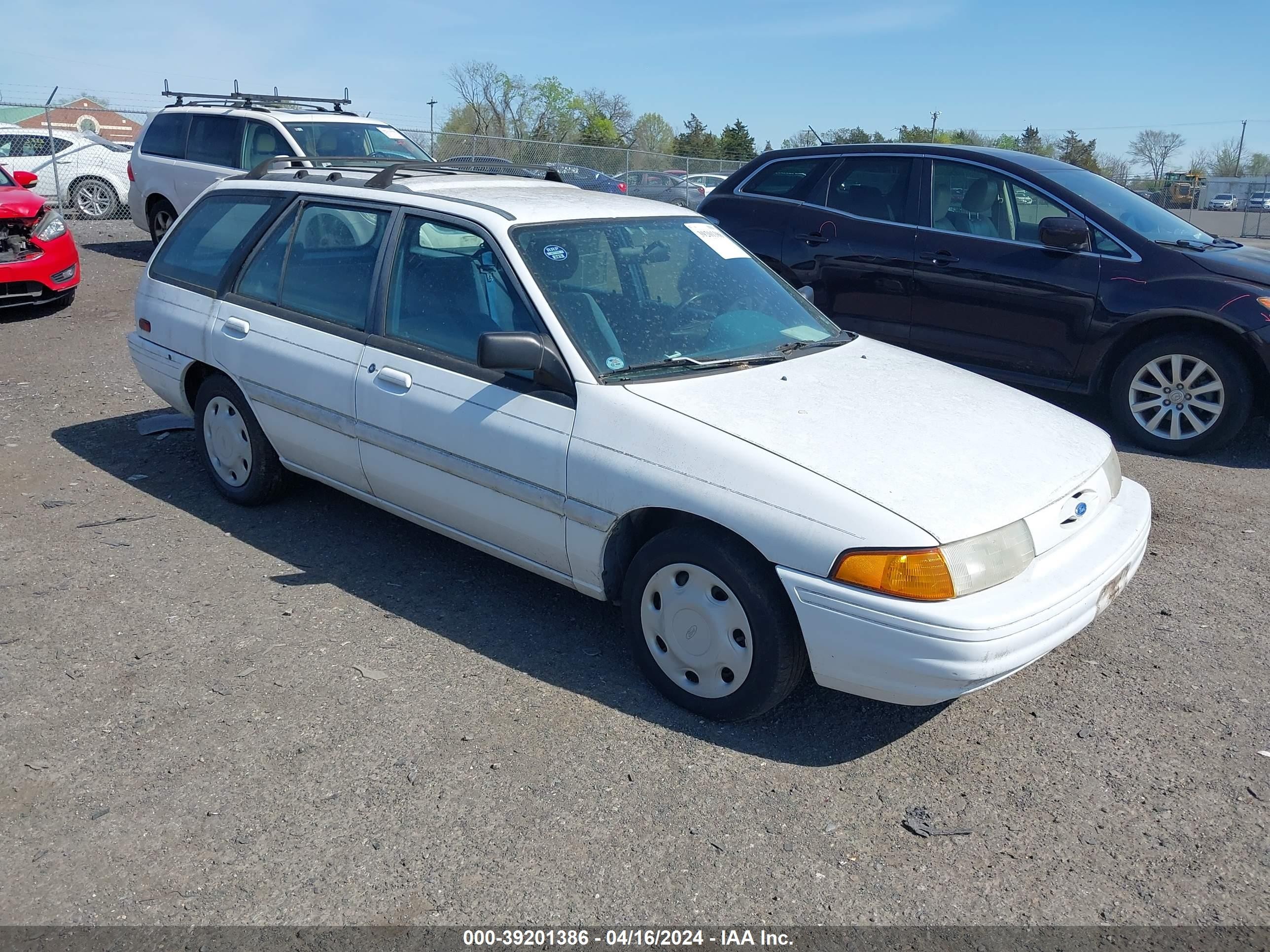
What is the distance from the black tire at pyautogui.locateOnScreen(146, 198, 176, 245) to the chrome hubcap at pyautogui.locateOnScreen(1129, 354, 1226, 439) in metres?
11.2

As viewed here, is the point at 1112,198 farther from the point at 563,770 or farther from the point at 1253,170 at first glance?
the point at 1253,170

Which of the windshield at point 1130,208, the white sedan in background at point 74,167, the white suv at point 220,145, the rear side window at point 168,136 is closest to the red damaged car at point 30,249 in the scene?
the white suv at point 220,145

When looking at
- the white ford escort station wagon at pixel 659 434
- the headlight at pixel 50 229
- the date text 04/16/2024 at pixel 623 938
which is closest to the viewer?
the date text 04/16/2024 at pixel 623 938

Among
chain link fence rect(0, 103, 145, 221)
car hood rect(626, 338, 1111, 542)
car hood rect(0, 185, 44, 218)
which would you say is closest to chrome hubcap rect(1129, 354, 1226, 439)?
car hood rect(626, 338, 1111, 542)

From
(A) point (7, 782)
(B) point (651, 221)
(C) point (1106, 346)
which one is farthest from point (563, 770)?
(C) point (1106, 346)

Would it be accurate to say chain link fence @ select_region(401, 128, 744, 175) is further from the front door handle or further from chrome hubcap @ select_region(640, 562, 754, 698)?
chrome hubcap @ select_region(640, 562, 754, 698)

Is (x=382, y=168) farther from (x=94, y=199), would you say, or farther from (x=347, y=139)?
(x=94, y=199)

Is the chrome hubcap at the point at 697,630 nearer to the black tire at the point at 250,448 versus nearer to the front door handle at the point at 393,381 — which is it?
the front door handle at the point at 393,381

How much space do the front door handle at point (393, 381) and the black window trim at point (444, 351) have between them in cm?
8

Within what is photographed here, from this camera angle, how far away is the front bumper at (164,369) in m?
5.45

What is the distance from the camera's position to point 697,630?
3486mm

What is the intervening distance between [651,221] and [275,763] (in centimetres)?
270

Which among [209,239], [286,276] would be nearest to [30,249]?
[209,239]

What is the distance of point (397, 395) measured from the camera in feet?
13.9
